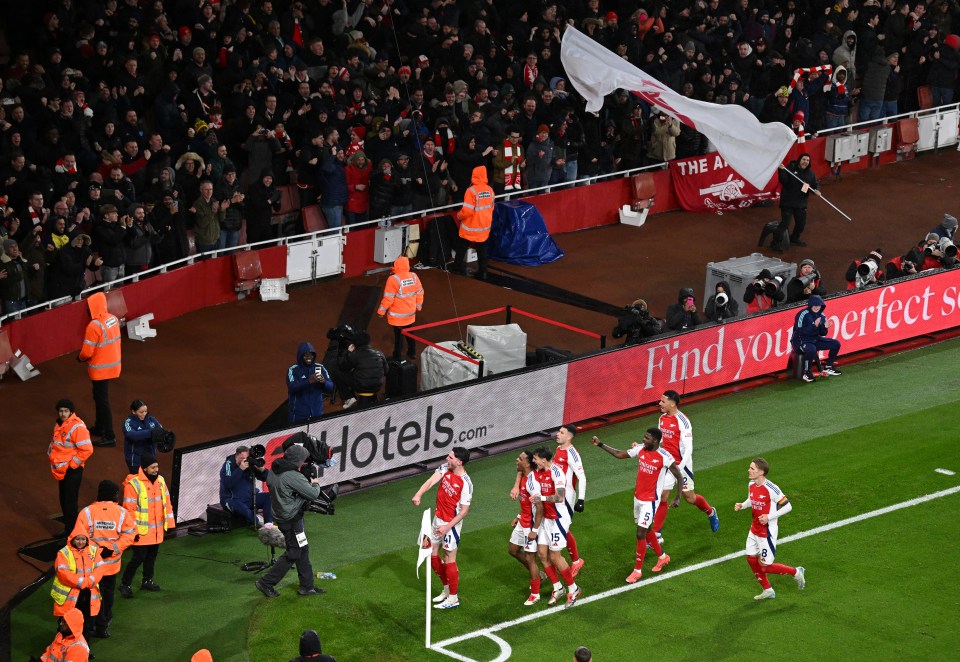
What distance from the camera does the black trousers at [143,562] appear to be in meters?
16.3

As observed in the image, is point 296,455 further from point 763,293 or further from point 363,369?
point 763,293

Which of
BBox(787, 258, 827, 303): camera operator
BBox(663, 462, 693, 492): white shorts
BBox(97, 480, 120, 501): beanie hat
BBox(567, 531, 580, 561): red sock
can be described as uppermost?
BBox(97, 480, 120, 501): beanie hat

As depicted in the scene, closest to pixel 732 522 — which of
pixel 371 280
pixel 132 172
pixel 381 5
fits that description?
pixel 371 280

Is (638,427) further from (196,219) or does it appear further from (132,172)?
(132,172)

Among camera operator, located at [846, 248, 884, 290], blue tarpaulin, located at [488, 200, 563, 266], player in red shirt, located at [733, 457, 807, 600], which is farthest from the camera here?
blue tarpaulin, located at [488, 200, 563, 266]

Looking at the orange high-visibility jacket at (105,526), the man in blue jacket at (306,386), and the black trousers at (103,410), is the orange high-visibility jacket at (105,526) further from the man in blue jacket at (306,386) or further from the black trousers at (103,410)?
the black trousers at (103,410)

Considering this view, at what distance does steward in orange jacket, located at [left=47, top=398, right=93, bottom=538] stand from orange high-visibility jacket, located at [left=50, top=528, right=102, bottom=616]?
2.79 metres

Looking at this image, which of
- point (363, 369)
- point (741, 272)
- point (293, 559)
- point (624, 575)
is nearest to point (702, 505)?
point (624, 575)

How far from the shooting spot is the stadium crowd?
23969 millimetres

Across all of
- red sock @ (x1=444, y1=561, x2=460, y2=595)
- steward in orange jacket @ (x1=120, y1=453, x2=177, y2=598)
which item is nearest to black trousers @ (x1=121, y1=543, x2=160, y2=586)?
steward in orange jacket @ (x1=120, y1=453, x2=177, y2=598)

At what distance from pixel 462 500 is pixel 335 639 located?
1911 millimetres

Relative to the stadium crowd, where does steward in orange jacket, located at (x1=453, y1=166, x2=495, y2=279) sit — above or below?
below

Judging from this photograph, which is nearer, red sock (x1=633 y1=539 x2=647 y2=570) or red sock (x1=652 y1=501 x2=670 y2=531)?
red sock (x1=633 y1=539 x2=647 y2=570)

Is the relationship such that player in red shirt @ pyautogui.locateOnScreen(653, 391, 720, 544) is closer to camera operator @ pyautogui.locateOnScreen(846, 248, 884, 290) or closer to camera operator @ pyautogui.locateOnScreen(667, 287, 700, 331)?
A: camera operator @ pyautogui.locateOnScreen(667, 287, 700, 331)
